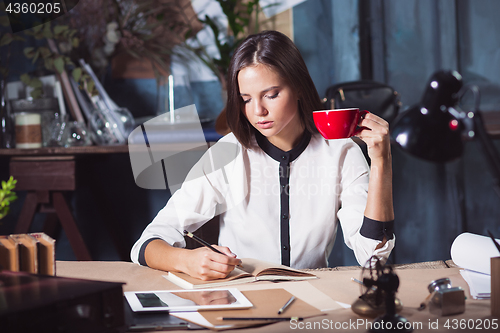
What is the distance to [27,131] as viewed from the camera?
2.23m

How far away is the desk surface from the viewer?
83cm

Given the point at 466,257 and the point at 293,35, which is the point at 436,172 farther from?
the point at 466,257

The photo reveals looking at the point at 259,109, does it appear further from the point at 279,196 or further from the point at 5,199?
the point at 5,199

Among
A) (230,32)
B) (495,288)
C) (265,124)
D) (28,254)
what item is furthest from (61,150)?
(495,288)

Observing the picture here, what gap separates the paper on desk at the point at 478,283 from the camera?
0.96 meters

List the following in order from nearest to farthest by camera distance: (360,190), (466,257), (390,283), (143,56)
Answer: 1. (390,283)
2. (466,257)
3. (360,190)
4. (143,56)

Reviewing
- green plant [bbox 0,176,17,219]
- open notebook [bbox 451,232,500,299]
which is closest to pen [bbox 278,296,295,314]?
open notebook [bbox 451,232,500,299]

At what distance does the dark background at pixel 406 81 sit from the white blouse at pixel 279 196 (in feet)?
3.39

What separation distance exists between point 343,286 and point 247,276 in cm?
23

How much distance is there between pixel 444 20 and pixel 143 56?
63.5 inches

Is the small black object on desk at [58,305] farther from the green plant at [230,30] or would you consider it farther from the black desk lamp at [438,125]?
the green plant at [230,30]

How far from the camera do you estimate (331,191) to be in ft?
5.13

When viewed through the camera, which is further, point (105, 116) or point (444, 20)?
point (444, 20)

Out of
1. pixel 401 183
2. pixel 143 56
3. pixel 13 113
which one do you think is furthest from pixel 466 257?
pixel 13 113
